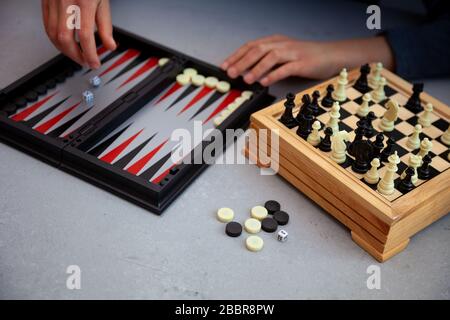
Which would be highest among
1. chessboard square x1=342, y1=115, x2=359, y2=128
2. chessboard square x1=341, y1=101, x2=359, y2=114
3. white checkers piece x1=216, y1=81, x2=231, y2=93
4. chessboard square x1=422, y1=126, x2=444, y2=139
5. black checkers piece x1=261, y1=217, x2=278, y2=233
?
chessboard square x1=341, y1=101, x2=359, y2=114

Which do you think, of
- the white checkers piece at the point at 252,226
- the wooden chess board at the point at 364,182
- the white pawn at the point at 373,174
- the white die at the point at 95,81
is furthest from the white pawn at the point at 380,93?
the white die at the point at 95,81

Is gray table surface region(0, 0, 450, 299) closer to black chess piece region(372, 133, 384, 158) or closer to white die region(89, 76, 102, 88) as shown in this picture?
black chess piece region(372, 133, 384, 158)

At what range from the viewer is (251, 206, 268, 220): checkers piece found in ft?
4.79

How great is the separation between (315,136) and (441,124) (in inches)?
17.0

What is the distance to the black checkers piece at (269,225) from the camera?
143 cm

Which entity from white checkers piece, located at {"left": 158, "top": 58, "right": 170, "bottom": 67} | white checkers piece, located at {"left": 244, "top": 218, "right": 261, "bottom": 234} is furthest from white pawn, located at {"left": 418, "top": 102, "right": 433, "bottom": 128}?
white checkers piece, located at {"left": 158, "top": 58, "right": 170, "bottom": 67}

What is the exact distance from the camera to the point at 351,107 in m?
1.68

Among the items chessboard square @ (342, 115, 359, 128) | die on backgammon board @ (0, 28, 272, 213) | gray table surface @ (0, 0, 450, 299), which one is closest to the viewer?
gray table surface @ (0, 0, 450, 299)

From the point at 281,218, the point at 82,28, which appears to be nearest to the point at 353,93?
the point at 281,218

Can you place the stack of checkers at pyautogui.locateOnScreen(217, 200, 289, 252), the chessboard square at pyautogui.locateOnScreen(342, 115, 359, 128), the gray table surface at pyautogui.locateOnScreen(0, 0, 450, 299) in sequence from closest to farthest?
the gray table surface at pyautogui.locateOnScreen(0, 0, 450, 299), the stack of checkers at pyautogui.locateOnScreen(217, 200, 289, 252), the chessboard square at pyautogui.locateOnScreen(342, 115, 359, 128)

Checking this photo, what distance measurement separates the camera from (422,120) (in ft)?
5.36

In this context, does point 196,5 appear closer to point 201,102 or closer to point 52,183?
point 201,102

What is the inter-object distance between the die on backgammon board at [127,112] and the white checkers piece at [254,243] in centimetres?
25
